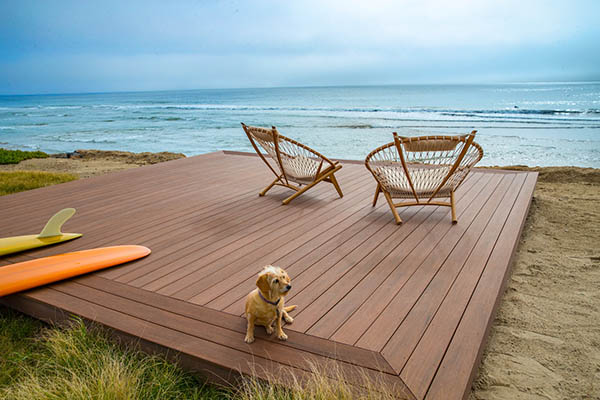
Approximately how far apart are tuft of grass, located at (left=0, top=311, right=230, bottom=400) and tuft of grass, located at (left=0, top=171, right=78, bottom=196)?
5020 mm

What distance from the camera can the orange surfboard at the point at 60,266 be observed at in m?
2.45

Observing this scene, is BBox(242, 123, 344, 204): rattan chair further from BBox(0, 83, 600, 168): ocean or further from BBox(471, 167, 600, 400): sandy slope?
BBox(0, 83, 600, 168): ocean

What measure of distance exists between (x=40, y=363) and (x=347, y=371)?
5.21 ft

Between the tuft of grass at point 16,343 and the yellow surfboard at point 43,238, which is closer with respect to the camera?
the tuft of grass at point 16,343

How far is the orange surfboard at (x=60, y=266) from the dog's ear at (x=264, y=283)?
150 centimetres

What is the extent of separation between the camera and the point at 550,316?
2570 millimetres

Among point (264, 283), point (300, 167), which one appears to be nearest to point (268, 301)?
point (264, 283)

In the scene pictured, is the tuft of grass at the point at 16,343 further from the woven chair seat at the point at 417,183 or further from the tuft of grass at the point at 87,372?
the woven chair seat at the point at 417,183

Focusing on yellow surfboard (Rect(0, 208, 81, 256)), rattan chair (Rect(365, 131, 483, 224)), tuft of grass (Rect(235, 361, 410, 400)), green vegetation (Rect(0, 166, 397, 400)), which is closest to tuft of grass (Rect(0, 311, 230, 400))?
green vegetation (Rect(0, 166, 397, 400))

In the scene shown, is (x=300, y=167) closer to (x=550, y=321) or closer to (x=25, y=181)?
(x=550, y=321)

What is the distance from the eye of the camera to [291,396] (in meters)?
1.58

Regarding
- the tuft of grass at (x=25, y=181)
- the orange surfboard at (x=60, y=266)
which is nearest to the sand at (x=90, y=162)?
the tuft of grass at (x=25, y=181)

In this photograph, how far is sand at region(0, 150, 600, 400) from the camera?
6.40 feet

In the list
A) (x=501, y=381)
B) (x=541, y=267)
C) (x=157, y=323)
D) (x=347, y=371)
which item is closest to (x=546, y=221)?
(x=541, y=267)
